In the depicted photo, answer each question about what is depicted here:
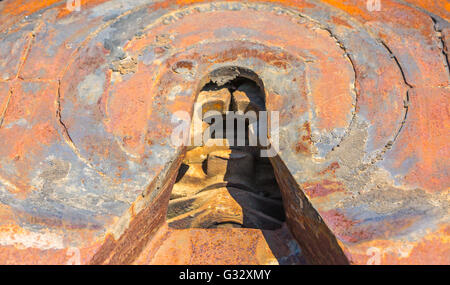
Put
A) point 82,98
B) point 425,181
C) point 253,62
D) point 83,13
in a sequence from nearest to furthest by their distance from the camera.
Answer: point 425,181 → point 82,98 → point 253,62 → point 83,13

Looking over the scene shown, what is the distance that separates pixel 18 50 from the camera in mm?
1710

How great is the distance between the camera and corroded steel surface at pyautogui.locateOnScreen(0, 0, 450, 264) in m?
1.19

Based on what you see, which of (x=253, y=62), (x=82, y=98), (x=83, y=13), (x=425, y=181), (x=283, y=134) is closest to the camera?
(x=425, y=181)

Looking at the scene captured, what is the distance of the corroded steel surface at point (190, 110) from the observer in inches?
46.9

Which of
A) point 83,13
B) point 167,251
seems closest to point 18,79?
point 83,13

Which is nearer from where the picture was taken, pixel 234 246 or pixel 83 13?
pixel 234 246

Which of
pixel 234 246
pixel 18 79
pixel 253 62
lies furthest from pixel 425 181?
pixel 18 79

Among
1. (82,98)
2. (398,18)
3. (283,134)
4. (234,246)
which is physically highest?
(398,18)

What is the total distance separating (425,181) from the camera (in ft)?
4.09

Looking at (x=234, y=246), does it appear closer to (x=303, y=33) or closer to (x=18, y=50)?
(x=303, y=33)

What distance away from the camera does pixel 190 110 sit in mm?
1507

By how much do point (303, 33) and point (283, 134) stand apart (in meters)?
0.49

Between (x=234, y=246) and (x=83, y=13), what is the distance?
3.90ft

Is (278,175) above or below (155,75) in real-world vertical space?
below
